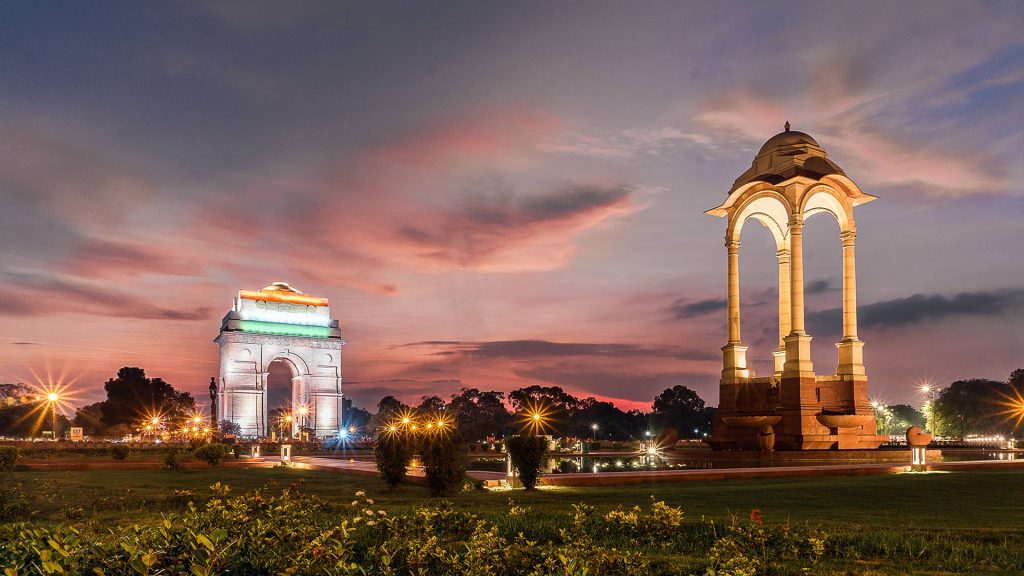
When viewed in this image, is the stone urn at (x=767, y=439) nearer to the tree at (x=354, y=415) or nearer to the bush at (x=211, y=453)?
the bush at (x=211, y=453)

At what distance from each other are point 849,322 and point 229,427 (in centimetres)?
7193

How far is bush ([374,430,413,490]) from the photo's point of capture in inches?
682

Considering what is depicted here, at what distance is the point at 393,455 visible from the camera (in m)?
17.5

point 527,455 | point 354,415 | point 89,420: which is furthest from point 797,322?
point 354,415

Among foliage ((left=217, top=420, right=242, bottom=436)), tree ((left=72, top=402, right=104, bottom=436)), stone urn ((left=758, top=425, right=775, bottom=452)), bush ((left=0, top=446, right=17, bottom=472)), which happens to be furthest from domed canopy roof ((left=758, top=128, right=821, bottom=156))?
tree ((left=72, top=402, right=104, bottom=436))

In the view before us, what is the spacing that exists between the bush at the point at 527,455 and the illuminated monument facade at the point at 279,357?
74721mm

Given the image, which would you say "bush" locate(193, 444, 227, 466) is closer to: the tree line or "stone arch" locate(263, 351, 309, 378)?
the tree line

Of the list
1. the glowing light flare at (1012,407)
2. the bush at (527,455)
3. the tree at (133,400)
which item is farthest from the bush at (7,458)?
the glowing light flare at (1012,407)

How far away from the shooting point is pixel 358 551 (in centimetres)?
769

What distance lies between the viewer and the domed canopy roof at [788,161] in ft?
106

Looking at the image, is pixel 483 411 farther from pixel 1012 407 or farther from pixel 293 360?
pixel 1012 407

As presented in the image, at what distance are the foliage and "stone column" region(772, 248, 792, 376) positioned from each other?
6558 centimetres

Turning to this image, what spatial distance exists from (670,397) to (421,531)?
10940 centimetres

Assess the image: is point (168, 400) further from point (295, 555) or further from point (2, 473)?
point (295, 555)
